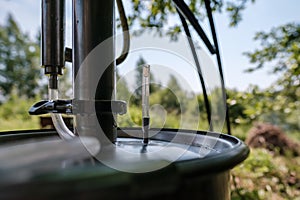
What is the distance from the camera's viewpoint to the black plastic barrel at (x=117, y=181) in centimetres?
21

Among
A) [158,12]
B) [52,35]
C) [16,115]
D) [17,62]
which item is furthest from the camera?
[17,62]

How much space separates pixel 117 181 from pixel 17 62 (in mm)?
4849

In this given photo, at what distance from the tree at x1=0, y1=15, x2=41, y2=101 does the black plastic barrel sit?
4.24 meters

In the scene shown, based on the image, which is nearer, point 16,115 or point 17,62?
point 16,115

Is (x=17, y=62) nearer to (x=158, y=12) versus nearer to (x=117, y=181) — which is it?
(x=158, y=12)

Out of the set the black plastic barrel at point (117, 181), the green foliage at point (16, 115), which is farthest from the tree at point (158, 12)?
the green foliage at point (16, 115)

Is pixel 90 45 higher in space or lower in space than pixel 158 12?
lower

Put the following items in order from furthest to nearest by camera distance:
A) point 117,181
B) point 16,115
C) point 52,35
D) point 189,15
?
point 16,115 → point 189,15 → point 52,35 → point 117,181

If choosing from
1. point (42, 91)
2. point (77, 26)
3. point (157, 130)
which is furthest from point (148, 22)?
point (42, 91)

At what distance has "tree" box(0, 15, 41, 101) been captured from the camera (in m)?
4.15

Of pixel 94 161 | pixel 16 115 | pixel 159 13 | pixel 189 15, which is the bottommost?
pixel 16 115

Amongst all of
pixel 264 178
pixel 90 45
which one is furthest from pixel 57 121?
pixel 264 178

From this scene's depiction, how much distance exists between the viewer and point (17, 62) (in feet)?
14.5

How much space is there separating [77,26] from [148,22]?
3.26 feet
